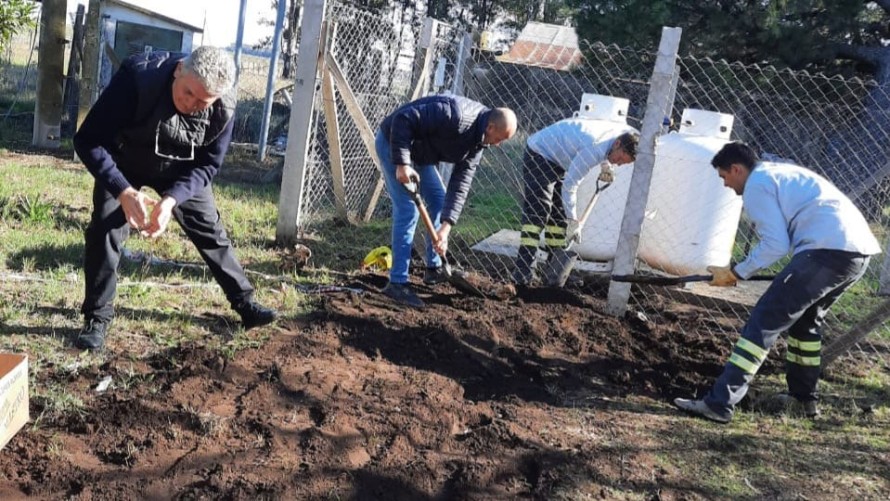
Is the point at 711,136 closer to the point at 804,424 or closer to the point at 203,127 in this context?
the point at 804,424

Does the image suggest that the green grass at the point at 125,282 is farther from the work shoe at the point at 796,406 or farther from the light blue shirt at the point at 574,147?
the work shoe at the point at 796,406

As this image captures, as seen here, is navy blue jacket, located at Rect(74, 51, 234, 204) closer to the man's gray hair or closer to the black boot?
the man's gray hair

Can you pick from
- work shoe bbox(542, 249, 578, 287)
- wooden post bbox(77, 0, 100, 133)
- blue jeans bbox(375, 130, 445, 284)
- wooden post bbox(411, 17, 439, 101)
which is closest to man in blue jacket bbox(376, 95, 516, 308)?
blue jeans bbox(375, 130, 445, 284)

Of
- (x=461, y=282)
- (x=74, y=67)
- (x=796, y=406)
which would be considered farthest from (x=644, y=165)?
(x=74, y=67)

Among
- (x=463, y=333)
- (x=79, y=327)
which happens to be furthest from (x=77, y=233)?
(x=463, y=333)

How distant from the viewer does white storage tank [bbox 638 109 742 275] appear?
606cm

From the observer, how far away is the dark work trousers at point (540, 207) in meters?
6.21

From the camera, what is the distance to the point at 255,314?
4.37 meters

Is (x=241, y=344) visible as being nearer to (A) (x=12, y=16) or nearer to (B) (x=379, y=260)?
(B) (x=379, y=260)

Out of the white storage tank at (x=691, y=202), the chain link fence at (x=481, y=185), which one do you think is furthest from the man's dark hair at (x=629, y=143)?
the white storage tank at (x=691, y=202)

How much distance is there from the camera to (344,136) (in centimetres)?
793

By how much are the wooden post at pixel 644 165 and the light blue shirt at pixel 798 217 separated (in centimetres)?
130

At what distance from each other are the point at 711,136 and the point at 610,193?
93 cm

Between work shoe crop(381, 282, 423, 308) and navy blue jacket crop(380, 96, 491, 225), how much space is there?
1.87ft
